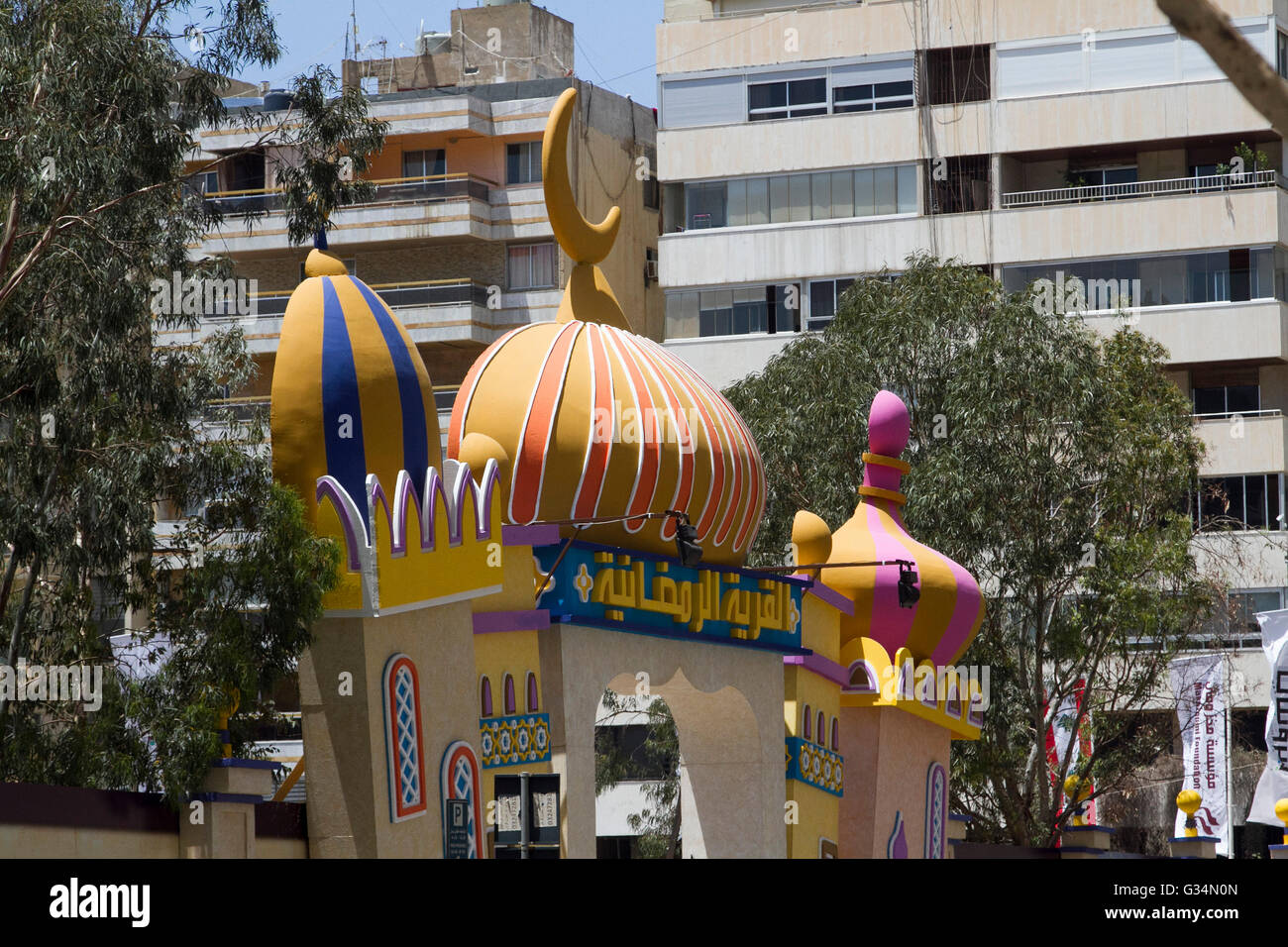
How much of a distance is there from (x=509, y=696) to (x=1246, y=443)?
34.7 metres

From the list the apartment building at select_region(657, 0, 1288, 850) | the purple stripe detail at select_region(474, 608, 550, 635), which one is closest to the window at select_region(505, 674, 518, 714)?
the purple stripe detail at select_region(474, 608, 550, 635)

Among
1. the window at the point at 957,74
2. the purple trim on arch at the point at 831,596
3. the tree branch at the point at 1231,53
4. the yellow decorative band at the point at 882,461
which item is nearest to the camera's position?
the tree branch at the point at 1231,53

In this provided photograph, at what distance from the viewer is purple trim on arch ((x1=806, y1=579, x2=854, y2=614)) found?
2691cm

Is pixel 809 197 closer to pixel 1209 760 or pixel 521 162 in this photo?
pixel 521 162

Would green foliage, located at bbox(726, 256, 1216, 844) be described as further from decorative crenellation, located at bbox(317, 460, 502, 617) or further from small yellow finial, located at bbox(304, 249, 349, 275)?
small yellow finial, located at bbox(304, 249, 349, 275)

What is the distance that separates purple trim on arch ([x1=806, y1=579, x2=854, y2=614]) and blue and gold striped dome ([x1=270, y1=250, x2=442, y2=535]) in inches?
303

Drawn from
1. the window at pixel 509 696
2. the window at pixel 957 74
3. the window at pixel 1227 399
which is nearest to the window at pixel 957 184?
the window at pixel 957 74

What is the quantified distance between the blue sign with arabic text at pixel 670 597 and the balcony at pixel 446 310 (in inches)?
1175

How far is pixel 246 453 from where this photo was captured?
21703 mm

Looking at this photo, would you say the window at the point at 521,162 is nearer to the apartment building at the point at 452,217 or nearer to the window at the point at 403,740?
the apartment building at the point at 452,217

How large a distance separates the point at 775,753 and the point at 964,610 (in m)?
4.37

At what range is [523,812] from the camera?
696 inches

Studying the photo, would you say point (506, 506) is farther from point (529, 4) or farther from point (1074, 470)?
point (529, 4)

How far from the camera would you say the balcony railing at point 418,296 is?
55.5m
